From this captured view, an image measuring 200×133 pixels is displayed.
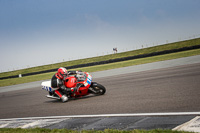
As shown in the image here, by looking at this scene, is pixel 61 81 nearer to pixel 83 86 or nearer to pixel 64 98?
pixel 64 98

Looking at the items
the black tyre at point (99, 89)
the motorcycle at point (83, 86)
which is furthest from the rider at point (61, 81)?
the black tyre at point (99, 89)

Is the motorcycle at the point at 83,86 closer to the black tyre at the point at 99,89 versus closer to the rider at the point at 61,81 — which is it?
the black tyre at the point at 99,89

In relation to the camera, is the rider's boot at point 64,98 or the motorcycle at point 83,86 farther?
the rider's boot at point 64,98

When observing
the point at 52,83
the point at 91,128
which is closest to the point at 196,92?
the point at 91,128

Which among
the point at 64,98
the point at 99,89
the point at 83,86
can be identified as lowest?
the point at 64,98

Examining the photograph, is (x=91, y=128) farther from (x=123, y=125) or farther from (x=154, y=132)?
(x=154, y=132)

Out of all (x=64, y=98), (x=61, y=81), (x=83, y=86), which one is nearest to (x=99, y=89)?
(x=83, y=86)

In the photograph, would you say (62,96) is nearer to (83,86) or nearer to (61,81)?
(61,81)

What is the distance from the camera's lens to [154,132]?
4047 mm

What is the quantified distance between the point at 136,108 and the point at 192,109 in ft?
4.77

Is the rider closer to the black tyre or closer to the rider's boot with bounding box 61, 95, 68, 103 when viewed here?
the rider's boot with bounding box 61, 95, 68, 103

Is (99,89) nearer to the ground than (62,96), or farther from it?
farther from it

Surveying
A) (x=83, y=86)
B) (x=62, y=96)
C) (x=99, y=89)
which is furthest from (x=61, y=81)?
(x=99, y=89)

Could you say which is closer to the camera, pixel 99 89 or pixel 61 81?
pixel 99 89
